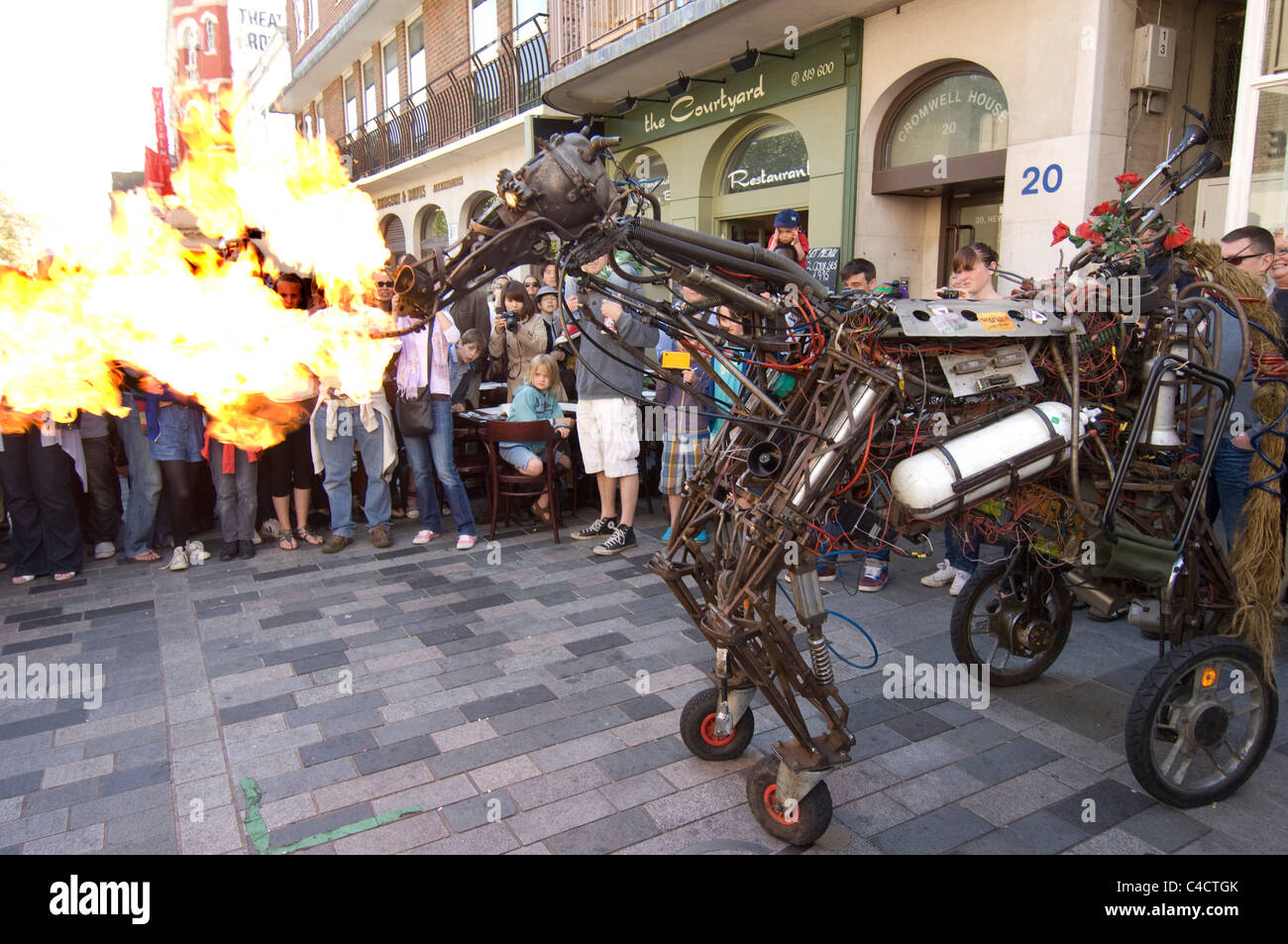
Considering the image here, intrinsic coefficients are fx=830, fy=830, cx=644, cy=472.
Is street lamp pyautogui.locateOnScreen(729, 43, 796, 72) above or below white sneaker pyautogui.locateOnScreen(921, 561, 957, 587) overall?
above

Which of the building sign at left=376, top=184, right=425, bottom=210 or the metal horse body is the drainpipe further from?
the building sign at left=376, top=184, right=425, bottom=210

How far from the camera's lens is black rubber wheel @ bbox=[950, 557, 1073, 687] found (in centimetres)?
441

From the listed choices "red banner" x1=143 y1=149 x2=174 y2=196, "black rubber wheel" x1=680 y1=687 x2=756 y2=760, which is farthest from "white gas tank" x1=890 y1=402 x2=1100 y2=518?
"red banner" x1=143 y1=149 x2=174 y2=196

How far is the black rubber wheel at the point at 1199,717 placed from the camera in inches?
132

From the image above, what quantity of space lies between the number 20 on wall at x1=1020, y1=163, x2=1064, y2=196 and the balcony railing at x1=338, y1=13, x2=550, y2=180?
910cm

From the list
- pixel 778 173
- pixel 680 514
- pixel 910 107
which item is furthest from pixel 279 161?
pixel 778 173

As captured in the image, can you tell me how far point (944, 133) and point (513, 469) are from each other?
585 centimetres

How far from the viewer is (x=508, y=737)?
4.16 meters

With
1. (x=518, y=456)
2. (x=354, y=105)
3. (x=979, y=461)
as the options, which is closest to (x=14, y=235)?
(x=518, y=456)

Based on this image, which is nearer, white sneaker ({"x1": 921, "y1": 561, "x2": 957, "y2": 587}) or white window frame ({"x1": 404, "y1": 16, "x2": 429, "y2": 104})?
white sneaker ({"x1": 921, "y1": 561, "x2": 957, "y2": 587})

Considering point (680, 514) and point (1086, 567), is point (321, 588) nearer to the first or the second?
point (680, 514)

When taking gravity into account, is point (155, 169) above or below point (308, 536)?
above

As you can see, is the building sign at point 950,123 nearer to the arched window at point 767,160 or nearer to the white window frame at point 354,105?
the arched window at point 767,160

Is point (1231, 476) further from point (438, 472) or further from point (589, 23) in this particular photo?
point (589, 23)
